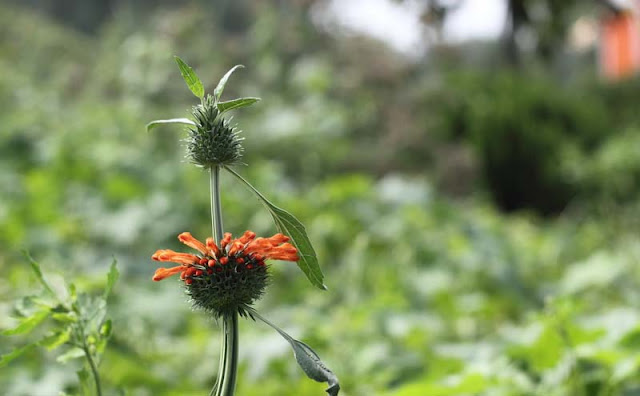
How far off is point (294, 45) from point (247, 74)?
20.0 inches

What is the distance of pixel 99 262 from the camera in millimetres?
2428

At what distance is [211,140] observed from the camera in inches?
21.4

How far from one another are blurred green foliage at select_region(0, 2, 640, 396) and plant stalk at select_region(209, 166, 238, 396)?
1.94 feet

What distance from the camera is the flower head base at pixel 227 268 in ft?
1.75

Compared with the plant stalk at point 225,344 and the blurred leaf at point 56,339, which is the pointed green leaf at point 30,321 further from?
the plant stalk at point 225,344

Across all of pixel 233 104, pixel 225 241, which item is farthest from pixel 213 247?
pixel 233 104

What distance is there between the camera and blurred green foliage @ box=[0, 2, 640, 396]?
1.47 metres

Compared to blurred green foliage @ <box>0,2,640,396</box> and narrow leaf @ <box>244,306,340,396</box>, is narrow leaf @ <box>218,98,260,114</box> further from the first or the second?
blurred green foliage @ <box>0,2,640,396</box>

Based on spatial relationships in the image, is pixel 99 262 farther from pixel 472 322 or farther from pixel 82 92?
pixel 82 92

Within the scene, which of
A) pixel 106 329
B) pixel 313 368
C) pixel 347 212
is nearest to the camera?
pixel 313 368

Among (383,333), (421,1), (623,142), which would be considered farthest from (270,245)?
(421,1)

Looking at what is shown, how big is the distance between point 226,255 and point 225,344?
7 centimetres

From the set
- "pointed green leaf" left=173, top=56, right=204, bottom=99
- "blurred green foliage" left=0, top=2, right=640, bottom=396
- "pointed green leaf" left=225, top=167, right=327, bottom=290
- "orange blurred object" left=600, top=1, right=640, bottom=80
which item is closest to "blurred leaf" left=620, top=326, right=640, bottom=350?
"blurred green foliage" left=0, top=2, right=640, bottom=396

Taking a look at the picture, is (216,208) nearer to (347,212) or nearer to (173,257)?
(173,257)
